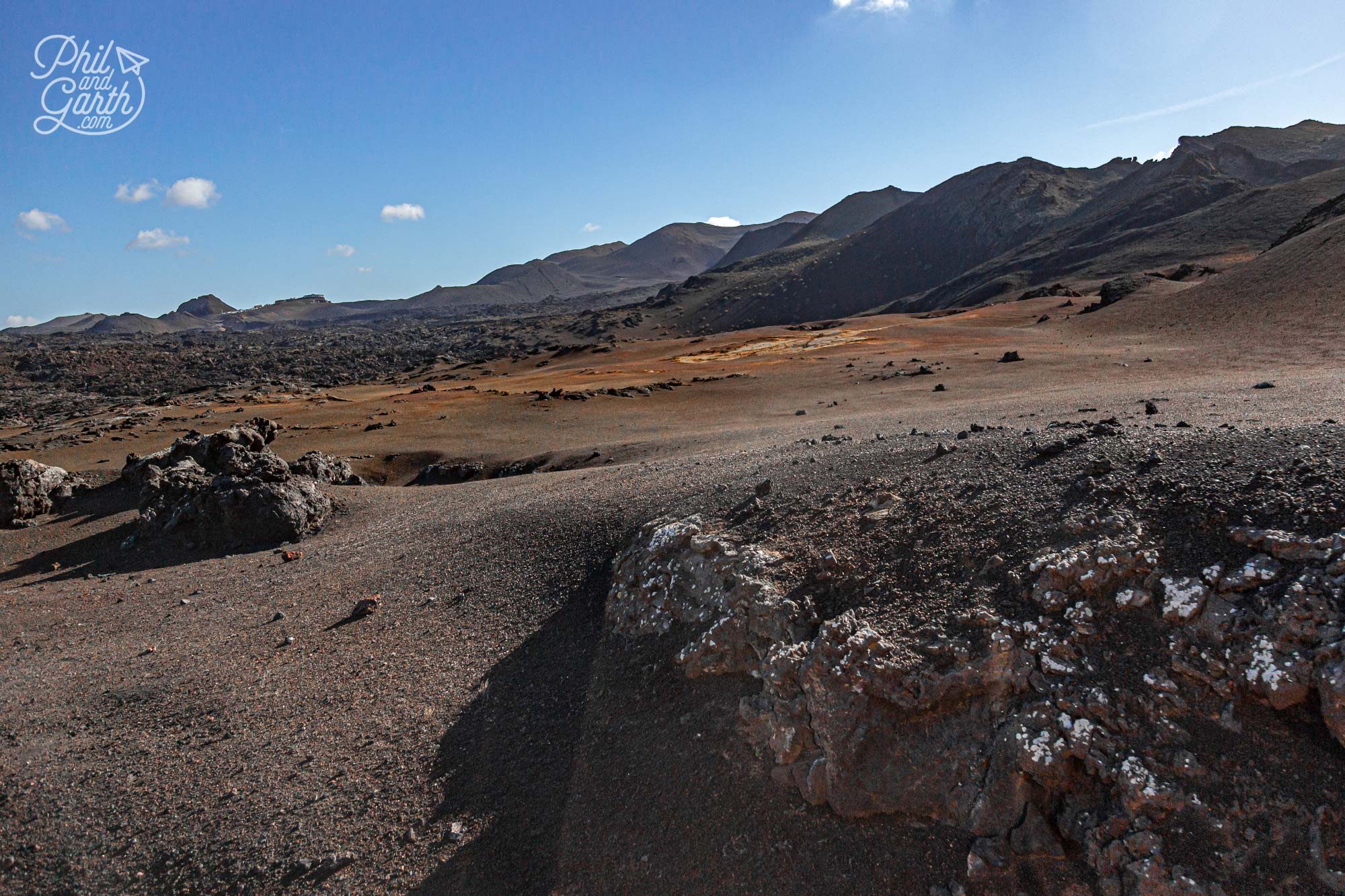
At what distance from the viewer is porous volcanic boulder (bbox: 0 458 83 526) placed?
14141 mm

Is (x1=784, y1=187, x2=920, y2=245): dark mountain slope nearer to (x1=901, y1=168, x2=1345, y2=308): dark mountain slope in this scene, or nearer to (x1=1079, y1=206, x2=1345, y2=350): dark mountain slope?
(x1=901, y1=168, x2=1345, y2=308): dark mountain slope

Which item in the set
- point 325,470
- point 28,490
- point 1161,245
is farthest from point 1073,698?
point 1161,245

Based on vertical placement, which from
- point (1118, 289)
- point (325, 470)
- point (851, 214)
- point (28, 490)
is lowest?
point (325, 470)

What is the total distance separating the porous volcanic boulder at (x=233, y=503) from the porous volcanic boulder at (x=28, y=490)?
8.27 ft

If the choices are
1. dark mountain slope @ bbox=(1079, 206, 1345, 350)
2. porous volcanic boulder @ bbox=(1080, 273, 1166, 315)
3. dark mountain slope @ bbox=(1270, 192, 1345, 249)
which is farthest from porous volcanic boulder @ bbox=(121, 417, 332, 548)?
dark mountain slope @ bbox=(1270, 192, 1345, 249)

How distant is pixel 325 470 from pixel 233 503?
14.5ft

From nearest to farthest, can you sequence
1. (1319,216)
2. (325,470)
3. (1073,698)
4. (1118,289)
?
(1073,698) < (325,470) < (1319,216) < (1118,289)

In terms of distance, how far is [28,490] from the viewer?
14.6 metres

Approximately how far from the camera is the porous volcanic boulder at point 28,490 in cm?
1414

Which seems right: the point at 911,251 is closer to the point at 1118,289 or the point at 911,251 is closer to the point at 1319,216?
the point at 1118,289

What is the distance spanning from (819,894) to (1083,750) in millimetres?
1690

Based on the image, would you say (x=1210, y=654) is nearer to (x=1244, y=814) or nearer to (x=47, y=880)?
(x=1244, y=814)

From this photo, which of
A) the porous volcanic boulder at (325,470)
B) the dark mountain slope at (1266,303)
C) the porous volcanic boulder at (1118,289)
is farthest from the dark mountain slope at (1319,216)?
the porous volcanic boulder at (325,470)

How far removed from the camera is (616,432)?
21.8 meters
